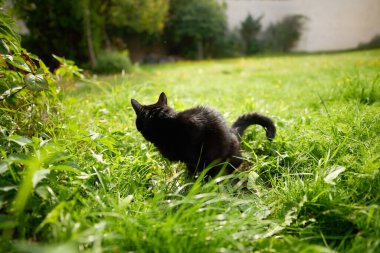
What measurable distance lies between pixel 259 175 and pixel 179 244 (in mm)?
954

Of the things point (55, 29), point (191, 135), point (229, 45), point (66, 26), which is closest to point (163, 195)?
point (191, 135)

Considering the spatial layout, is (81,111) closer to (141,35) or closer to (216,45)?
(141,35)

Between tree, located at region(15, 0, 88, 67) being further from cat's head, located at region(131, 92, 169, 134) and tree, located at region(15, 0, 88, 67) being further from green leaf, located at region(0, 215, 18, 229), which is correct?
green leaf, located at region(0, 215, 18, 229)

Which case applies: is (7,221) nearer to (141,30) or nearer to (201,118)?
(201,118)

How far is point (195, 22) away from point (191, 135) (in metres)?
21.3

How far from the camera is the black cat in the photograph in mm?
1743

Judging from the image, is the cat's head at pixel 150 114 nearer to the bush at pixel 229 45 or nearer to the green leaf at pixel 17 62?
the green leaf at pixel 17 62

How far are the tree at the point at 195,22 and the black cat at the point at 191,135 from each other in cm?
2041

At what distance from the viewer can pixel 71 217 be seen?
1.03 meters

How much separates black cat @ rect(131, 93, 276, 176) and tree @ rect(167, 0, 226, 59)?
20.4m

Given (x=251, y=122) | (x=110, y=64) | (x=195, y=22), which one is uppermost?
(x=195, y=22)

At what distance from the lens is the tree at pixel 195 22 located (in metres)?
20.8

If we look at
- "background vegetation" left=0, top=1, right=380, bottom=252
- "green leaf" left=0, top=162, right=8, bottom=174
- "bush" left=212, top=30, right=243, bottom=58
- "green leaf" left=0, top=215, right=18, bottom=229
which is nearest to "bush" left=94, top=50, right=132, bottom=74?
"background vegetation" left=0, top=1, right=380, bottom=252

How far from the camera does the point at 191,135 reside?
1.72 m
